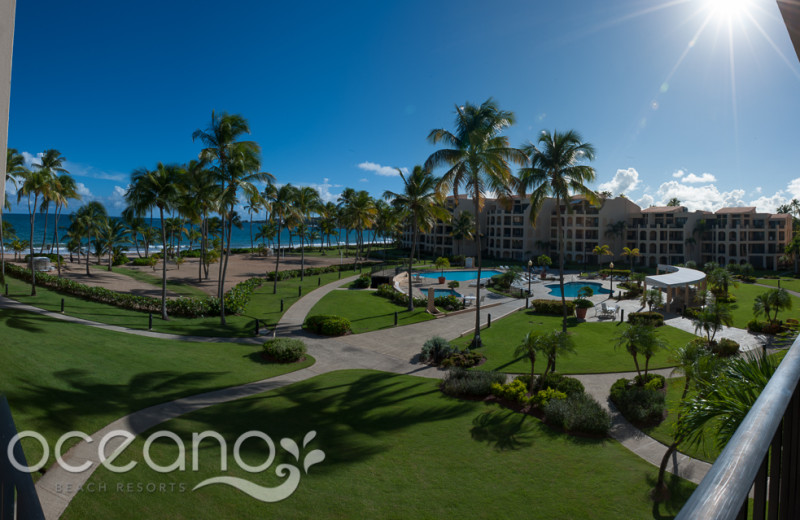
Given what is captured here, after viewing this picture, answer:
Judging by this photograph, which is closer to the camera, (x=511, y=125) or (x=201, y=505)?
(x=201, y=505)

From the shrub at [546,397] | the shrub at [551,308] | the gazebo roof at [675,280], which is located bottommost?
the shrub at [546,397]

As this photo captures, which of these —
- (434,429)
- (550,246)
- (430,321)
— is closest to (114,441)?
(434,429)

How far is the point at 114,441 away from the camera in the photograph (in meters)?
10.9

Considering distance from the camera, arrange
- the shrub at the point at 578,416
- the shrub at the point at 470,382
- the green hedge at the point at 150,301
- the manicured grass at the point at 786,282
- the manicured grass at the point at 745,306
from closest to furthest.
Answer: the shrub at the point at 578,416
the shrub at the point at 470,382
the green hedge at the point at 150,301
the manicured grass at the point at 745,306
the manicured grass at the point at 786,282

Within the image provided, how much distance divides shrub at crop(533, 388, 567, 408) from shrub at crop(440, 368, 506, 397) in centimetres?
187

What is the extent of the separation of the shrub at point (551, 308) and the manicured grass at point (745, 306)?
1067 cm

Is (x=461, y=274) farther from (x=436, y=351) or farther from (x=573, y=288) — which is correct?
(x=436, y=351)

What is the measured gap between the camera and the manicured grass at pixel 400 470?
859cm

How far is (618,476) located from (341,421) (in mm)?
7875

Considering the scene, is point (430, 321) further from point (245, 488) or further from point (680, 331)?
point (245, 488)

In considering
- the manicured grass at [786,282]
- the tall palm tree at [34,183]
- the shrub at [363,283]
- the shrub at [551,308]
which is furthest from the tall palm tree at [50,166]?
the manicured grass at [786,282]

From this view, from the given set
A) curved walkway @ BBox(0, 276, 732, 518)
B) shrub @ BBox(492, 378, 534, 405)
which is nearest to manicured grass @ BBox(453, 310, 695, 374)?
curved walkway @ BBox(0, 276, 732, 518)

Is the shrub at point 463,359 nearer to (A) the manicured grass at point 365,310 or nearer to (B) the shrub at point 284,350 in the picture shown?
(B) the shrub at point 284,350

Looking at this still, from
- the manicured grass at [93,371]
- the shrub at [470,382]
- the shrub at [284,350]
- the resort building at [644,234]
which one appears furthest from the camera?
the resort building at [644,234]
